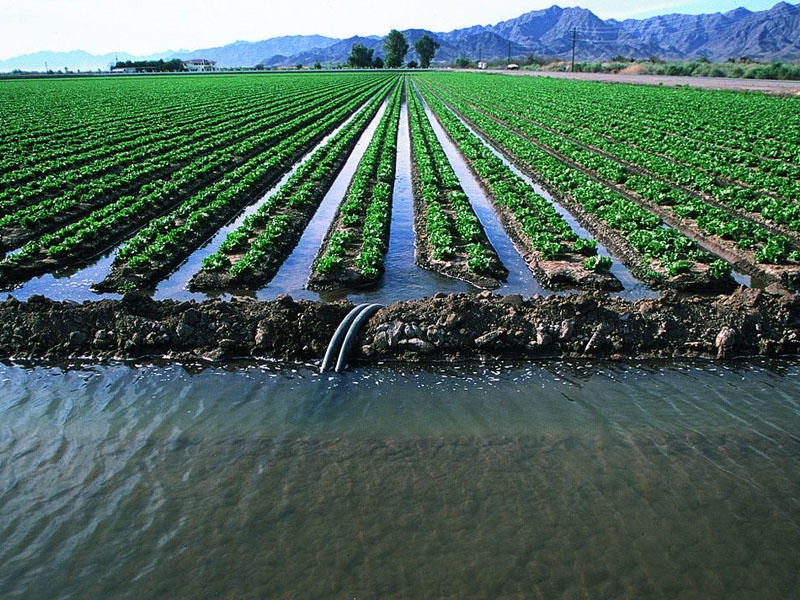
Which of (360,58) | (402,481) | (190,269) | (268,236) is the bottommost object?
(402,481)

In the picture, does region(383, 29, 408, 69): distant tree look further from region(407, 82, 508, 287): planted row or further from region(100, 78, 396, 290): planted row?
region(407, 82, 508, 287): planted row

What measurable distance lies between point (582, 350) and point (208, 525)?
20.4 feet

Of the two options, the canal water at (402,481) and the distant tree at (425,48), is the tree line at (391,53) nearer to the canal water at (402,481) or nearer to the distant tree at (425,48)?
the distant tree at (425,48)

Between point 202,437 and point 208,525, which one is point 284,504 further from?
point 202,437

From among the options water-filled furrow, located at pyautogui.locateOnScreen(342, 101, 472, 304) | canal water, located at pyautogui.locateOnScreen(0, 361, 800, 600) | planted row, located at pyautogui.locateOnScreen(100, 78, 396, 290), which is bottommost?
canal water, located at pyautogui.locateOnScreen(0, 361, 800, 600)

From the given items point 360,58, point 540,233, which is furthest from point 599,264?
point 360,58

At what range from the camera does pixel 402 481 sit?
6660 mm

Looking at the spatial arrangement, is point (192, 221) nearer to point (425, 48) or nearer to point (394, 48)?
point (394, 48)

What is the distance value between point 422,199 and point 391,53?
6676 inches

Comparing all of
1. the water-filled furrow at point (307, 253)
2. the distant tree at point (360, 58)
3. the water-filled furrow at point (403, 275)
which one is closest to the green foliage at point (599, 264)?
the water-filled furrow at point (403, 275)

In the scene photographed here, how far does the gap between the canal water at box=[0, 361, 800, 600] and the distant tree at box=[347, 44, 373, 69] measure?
17196 cm

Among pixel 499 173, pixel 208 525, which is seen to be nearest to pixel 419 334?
pixel 208 525

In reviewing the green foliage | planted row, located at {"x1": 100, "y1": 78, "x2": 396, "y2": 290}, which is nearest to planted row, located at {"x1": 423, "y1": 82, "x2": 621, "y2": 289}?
the green foliage

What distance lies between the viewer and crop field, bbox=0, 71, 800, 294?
42.5 feet
